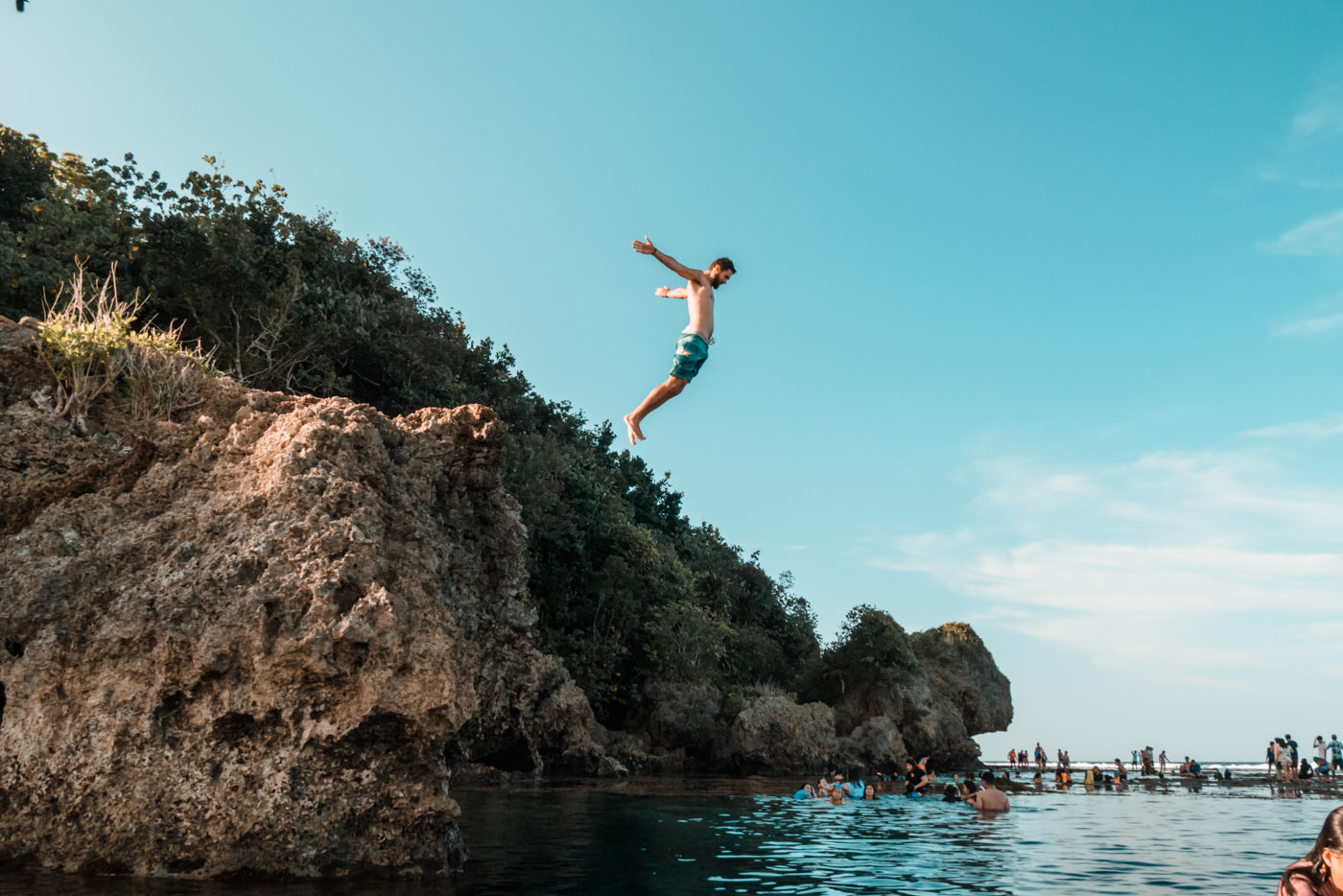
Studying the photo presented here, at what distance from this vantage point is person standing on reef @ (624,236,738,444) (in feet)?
30.0

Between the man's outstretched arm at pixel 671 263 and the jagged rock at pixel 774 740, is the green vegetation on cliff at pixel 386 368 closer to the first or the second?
the jagged rock at pixel 774 740

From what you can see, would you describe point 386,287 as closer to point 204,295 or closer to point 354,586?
point 204,295

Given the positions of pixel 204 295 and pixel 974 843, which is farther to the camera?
pixel 204 295

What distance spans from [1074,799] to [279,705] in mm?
22876

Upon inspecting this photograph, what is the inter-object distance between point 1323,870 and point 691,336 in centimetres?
660

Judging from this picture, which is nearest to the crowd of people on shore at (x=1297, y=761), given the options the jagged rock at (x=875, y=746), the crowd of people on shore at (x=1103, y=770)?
the crowd of people on shore at (x=1103, y=770)

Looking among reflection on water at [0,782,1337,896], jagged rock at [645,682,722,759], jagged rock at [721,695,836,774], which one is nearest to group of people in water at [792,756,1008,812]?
reflection on water at [0,782,1337,896]

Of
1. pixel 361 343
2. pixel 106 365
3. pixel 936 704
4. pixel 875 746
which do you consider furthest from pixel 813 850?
pixel 936 704

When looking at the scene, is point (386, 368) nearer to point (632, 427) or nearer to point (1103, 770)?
point (632, 427)

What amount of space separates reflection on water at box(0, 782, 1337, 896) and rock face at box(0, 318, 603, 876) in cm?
47

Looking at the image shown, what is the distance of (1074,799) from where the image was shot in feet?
77.6

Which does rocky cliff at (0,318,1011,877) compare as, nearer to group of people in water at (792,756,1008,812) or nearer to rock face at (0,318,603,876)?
rock face at (0,318,603,876)

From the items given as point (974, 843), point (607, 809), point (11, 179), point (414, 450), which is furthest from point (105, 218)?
point (974, 843)

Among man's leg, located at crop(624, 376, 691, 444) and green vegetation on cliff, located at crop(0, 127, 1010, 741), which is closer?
man's leg, located at crop(624, 376, 691, 444)
